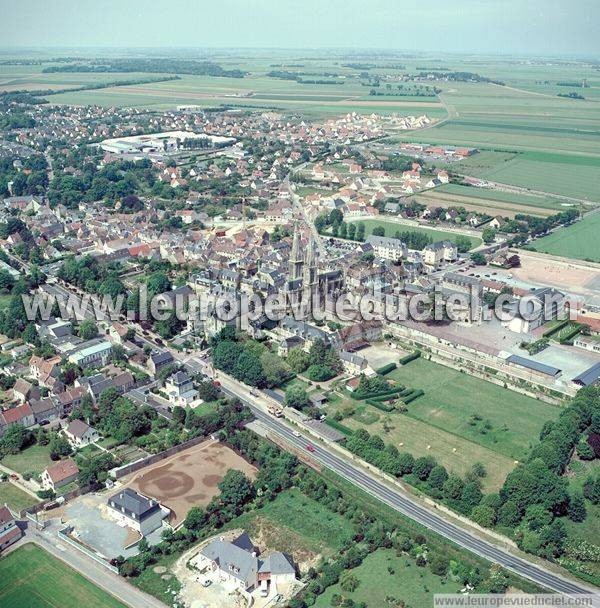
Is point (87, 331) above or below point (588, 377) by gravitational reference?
above

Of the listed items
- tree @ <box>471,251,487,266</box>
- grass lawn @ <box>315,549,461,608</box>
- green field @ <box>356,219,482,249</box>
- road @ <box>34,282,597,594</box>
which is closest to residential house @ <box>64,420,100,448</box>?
road @ <box>34,282,597,594</box>

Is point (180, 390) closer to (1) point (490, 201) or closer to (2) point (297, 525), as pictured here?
(2) point (297, 525)

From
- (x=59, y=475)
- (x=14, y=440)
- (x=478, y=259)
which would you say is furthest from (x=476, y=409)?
(x=478, y=259)

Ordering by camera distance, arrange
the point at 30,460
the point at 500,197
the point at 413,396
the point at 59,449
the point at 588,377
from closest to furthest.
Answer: the point at 59,449 < the point at 30,460 < the point at 413,396 < the point at 588,377 < the point at 500,197

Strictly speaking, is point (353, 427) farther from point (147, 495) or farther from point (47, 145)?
point (47, 145)

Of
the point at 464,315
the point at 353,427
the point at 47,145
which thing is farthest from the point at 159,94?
the point at 353,427

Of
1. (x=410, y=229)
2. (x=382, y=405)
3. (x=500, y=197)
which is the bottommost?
(x=382, y=405)

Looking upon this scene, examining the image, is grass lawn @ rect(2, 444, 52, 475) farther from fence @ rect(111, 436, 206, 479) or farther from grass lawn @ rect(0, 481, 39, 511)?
fence @ rect(111, 436, 206, 479)

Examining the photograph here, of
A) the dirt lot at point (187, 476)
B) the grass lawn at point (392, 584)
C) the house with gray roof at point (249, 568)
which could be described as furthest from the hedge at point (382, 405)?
the house with gray roof at point (249, 568)
